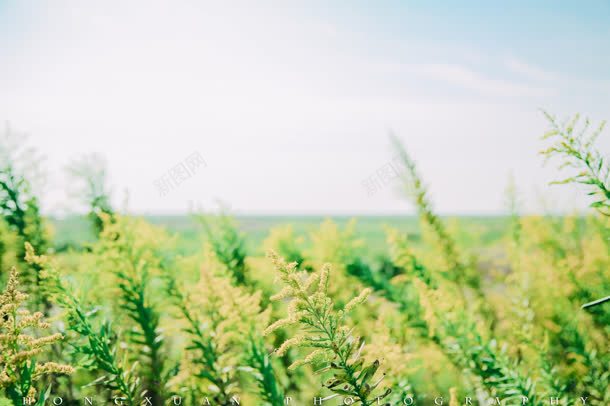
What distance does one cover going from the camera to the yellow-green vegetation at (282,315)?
2324 mm

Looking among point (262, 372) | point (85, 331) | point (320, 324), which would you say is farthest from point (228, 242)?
point (320, 324)

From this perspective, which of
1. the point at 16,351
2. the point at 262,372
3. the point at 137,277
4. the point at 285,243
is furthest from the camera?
the point at 285,243

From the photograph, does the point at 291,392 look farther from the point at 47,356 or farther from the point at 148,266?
the point at 47,356

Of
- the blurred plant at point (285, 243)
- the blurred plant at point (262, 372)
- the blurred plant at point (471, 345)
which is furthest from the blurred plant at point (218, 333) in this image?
the blurred plant at point (285, 243)

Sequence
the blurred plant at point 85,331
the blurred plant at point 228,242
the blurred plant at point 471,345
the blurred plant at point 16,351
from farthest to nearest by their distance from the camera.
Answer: the blurred plant at point 228,242 < the blurred plant at point 471,345 < the blurred plant at point 85,331 < the blurred plant at point 16,351

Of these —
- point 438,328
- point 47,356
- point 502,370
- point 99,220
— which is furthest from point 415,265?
point 47,356

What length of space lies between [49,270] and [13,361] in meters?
1.12

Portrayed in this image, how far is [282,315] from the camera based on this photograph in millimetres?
5855

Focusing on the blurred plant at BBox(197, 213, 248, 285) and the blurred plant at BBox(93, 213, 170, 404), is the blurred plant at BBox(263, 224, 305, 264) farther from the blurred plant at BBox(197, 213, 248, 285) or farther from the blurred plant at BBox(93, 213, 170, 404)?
the blurred plant at BBox(93, 213, 170, 404)

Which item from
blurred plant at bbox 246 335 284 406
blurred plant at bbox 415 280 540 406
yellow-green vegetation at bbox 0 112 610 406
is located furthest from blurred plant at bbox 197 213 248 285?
blurred plant at bbox 415 280 540 406

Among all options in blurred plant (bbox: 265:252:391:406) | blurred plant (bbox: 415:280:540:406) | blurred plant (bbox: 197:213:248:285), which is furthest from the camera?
blurred plant (bbox: 197:213:248:285)

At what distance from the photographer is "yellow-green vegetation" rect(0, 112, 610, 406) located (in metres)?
2.32

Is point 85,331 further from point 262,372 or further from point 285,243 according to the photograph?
point 285,243

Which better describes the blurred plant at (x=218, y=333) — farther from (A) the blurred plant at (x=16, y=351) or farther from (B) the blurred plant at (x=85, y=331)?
(A) the blurred plant at (x=16, y=351)
